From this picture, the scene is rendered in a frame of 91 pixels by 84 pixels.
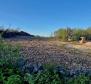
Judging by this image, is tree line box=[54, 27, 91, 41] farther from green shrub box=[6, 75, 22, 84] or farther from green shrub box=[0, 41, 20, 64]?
green shrub box=[6, 75, 22, 84]

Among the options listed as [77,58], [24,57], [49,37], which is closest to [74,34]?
[49,37]

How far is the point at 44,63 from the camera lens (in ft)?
22.7

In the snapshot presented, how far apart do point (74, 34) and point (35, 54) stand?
5.91 metres

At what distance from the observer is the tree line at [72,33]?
1352 centimetres

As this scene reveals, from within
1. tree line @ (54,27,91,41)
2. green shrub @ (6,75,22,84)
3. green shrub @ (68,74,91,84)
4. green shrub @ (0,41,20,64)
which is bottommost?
green shrub @ (68,74,91,84)

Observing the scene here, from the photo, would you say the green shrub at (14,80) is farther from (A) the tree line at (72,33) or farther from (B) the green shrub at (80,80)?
(A) the tree line at (72,33)

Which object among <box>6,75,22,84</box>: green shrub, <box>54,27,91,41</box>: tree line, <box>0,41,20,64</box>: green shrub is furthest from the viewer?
<box>54,27,91,41</box>: tree line

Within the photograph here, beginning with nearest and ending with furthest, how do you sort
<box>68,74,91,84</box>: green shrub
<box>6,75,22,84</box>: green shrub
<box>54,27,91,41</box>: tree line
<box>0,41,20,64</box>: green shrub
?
<box>6,75,22,84</box>: green shrub, <box>68,74,91,84</box>: green shrub, <box>0,41,20,64</box>: green shrub, <box>54,27,91,41</box>: tree line

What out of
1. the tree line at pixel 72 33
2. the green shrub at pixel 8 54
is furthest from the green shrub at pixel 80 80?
the tree line at pixel 72 33

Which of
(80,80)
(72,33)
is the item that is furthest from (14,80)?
(72,33)

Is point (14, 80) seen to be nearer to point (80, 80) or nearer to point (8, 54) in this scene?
point (80, 80)

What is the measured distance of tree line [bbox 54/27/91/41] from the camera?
44.3 ft

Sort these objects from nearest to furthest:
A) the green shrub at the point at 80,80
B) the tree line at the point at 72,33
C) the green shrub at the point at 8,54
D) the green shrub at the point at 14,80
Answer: the green shrub at the point at 14,80, the green shrub at the point at 80,80, the green shrub at the point at 8,54, the tree line at the point at 72,33

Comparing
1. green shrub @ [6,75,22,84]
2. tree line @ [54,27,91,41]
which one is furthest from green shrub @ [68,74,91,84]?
tree line @ [54,27,91,41]
